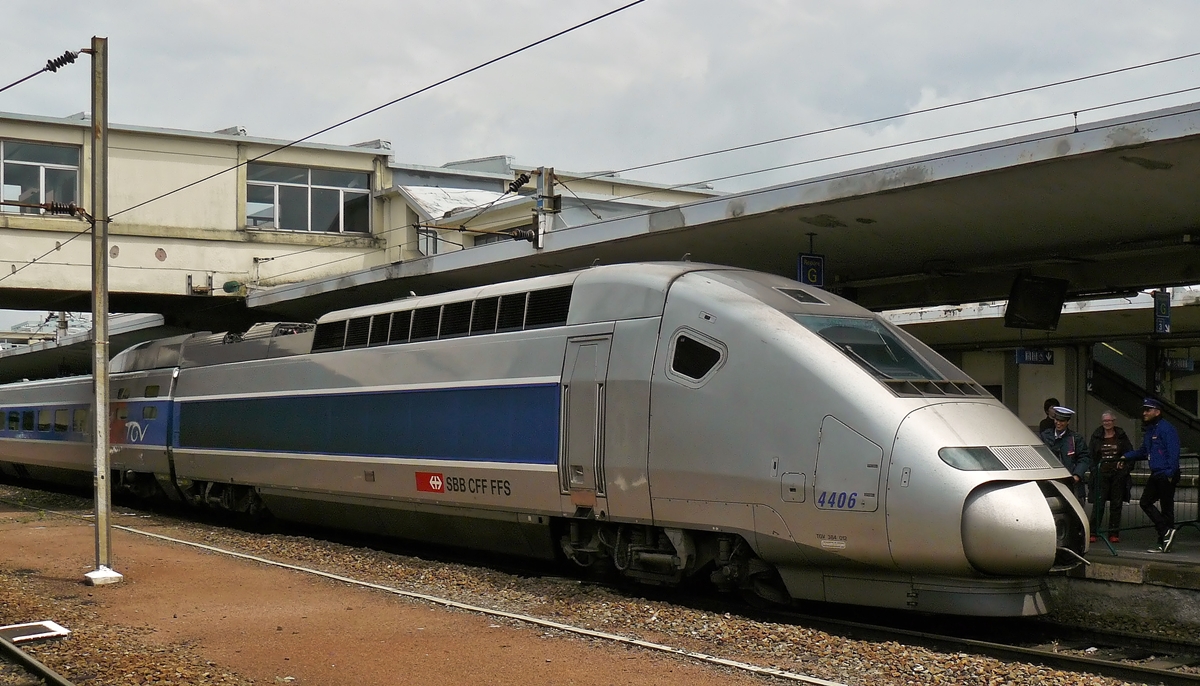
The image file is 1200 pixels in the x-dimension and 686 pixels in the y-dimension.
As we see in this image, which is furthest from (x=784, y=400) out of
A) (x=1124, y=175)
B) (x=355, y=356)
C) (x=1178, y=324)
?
(x=1178, y=324)

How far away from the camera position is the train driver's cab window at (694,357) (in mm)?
10590

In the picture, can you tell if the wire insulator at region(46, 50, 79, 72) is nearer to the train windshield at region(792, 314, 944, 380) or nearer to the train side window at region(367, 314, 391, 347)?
the train side window at region(367, 314, 391, 347)

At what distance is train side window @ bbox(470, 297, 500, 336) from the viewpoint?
13320mm

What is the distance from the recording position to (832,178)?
12484 mm

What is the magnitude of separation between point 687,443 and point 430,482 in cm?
441

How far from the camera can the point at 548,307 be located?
12531mm

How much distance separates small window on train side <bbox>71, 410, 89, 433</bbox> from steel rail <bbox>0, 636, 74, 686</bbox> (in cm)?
1737

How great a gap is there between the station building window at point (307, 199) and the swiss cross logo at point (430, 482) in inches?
628

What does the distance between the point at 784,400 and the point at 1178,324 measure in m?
16.0

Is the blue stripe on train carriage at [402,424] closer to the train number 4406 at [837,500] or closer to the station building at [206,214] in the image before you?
the train number 4406 at [837,500]

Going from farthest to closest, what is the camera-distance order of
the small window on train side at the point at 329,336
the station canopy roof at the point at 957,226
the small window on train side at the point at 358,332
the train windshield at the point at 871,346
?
the small window on train side at the point at 329,336
the small window on train side at the point at 358,332
the station canopy roof at the point at 957,226
the train windshield at the point at 871,346

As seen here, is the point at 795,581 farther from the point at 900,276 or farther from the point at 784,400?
the point at 900,276

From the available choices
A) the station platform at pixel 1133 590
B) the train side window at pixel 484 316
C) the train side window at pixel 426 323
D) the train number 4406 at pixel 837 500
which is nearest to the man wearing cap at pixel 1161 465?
the station platform at pixel 1133 590

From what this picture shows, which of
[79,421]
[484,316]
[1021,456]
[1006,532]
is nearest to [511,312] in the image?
[484,316]
